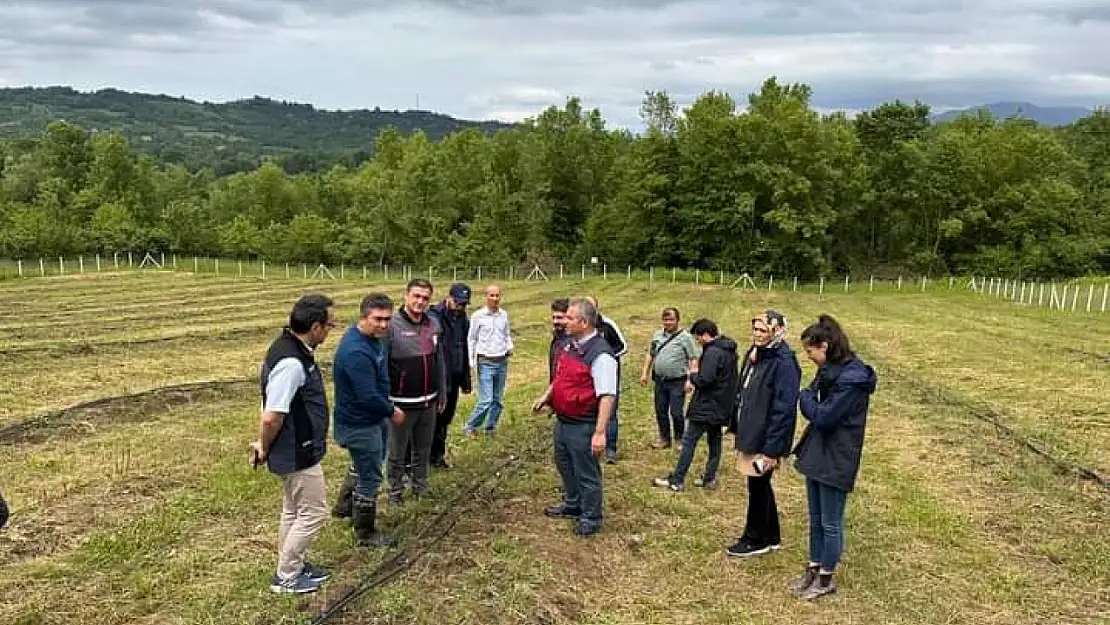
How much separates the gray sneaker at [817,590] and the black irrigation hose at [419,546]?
272 centimetres

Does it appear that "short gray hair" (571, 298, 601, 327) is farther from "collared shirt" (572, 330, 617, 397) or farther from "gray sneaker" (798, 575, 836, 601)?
"gray sneaker" (798, 575, 836, 601)

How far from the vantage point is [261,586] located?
242 inches

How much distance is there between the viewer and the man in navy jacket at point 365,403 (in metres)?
6.32

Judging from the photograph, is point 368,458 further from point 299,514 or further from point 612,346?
point 612,346

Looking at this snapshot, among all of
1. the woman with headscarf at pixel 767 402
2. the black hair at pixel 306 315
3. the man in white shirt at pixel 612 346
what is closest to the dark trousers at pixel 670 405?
the man in white shirt at pixel 612 346

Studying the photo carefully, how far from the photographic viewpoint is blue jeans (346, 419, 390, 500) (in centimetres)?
A: 657

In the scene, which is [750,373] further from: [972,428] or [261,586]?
[972,428]

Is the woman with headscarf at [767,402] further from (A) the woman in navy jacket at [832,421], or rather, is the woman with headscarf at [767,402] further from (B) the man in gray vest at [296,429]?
(B) the man in gray vest at [296,429]

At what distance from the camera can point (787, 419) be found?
257 inches

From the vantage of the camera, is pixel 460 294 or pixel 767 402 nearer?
pixel 767 402

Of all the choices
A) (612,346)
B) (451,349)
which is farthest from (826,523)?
(451,349)

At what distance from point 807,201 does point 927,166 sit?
24.3 feet

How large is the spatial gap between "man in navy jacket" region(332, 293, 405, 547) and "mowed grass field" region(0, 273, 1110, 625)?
1.11 feet

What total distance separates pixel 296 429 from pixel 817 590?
12.3ft
